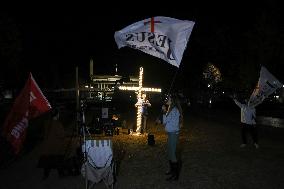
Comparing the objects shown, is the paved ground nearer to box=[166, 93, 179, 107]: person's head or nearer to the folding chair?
the folding chair

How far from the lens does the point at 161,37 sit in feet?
33.6

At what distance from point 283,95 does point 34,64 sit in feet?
102

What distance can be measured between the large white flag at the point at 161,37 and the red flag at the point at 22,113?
3.38 meters

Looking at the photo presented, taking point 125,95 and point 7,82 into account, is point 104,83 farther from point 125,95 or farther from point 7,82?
point 7,82

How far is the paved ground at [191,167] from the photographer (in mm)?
9508

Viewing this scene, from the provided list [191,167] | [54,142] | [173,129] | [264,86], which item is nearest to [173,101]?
[173,129]

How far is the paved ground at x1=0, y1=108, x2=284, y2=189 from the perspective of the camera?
9.51 meters

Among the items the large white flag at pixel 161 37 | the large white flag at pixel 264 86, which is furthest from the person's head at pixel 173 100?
the large white flag at pixel 264 86

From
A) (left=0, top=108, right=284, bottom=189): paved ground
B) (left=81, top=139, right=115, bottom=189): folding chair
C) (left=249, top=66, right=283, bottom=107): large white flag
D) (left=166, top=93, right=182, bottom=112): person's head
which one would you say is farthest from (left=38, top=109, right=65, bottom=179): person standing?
(left=249, top=66, right=283, bottom=107): large white flag

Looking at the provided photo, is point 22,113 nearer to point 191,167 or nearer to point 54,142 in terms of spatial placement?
point 54,142

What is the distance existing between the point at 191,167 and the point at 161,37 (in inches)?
152

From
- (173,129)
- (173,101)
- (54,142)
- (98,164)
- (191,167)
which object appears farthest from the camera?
(191,167)

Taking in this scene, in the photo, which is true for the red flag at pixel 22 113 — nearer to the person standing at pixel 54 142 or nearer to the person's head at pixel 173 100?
the person standing at pixel 54 142

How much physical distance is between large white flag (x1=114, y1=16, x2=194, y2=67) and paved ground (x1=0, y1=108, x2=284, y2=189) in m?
3.01
